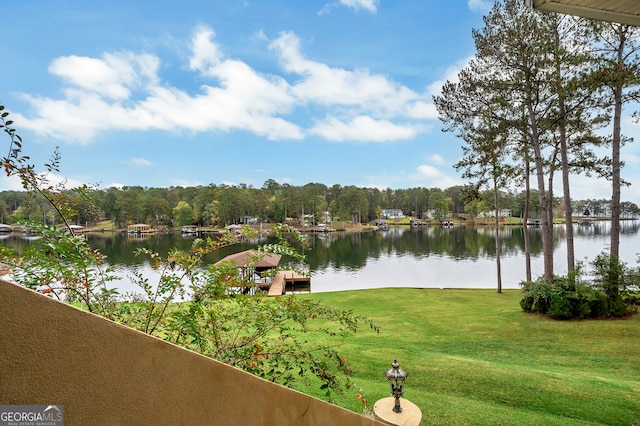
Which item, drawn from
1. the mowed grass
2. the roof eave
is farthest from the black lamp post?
the roof eave

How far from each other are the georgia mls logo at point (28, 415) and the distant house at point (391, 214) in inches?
3657

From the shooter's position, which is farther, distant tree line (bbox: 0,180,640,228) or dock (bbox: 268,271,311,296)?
distant tree line (bbox: 0,180,640,228)

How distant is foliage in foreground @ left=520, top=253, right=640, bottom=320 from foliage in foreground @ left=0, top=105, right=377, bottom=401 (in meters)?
8.61

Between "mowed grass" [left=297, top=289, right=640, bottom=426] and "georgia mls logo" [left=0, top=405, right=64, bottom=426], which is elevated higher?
"georgia mls logo" [left=0, top=405, right=64, bottom=426]

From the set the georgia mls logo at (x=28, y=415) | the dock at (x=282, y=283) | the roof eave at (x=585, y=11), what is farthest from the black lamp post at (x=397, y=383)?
the dock at (x=282, y=283)

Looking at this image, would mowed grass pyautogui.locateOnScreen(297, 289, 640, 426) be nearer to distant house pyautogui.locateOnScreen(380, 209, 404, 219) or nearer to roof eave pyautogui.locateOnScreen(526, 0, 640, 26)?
roof eave pyautogui.locateOnScreen(526, 0, 640, 26)

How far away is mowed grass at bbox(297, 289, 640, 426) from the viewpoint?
12.5 feet

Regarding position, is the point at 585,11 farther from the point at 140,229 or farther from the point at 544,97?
the point at 140,229

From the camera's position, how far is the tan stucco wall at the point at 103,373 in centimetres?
88

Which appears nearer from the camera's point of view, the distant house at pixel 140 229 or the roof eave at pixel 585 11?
the roof eave at pixel 585 11

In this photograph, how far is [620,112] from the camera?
30.0 ft

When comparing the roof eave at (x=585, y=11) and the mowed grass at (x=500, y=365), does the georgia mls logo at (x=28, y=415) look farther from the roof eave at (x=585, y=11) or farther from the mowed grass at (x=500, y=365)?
the roof eave at (x=585, y=11)

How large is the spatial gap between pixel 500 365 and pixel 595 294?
5.21 m

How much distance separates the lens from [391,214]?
3743 inches
